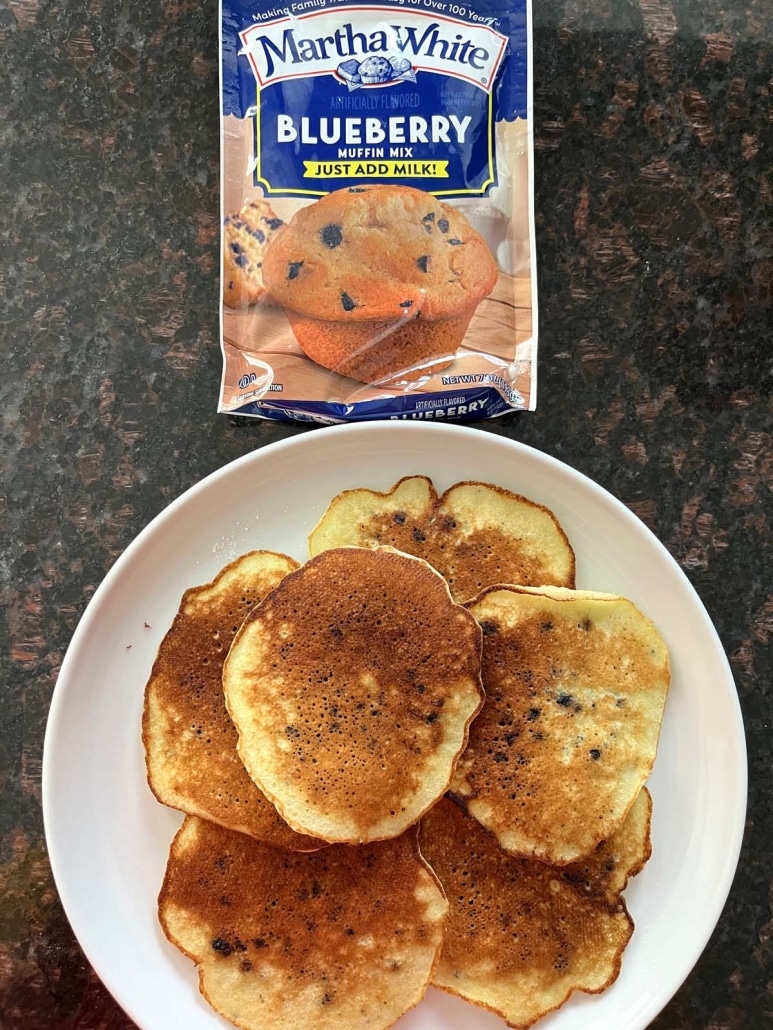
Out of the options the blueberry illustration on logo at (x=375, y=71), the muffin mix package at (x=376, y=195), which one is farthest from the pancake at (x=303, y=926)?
the blueberry illustration on logo at (x=375, y=71)

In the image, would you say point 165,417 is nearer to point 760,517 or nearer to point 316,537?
point 316,537

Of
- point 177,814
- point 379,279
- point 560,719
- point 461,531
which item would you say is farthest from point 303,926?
point 379,279

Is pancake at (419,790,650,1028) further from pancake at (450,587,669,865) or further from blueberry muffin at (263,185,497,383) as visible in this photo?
blueberry muffin at (263,185,497,383)

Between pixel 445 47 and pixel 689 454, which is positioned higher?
pixel 445 47

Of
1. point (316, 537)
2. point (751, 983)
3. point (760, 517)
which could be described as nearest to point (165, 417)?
point (316, 537)

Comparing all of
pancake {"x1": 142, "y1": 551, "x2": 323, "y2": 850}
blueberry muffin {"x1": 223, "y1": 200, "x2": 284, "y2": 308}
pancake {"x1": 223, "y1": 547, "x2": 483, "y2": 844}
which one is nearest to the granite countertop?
blueberry muffin {"x1": 223, "y1": 200, "x2": 284, "y2": 308}

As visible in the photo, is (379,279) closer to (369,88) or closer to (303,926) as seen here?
(369,88)

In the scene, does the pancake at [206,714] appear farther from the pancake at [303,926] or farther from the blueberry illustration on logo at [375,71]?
the blueberry illustration on logo at [375,71]
